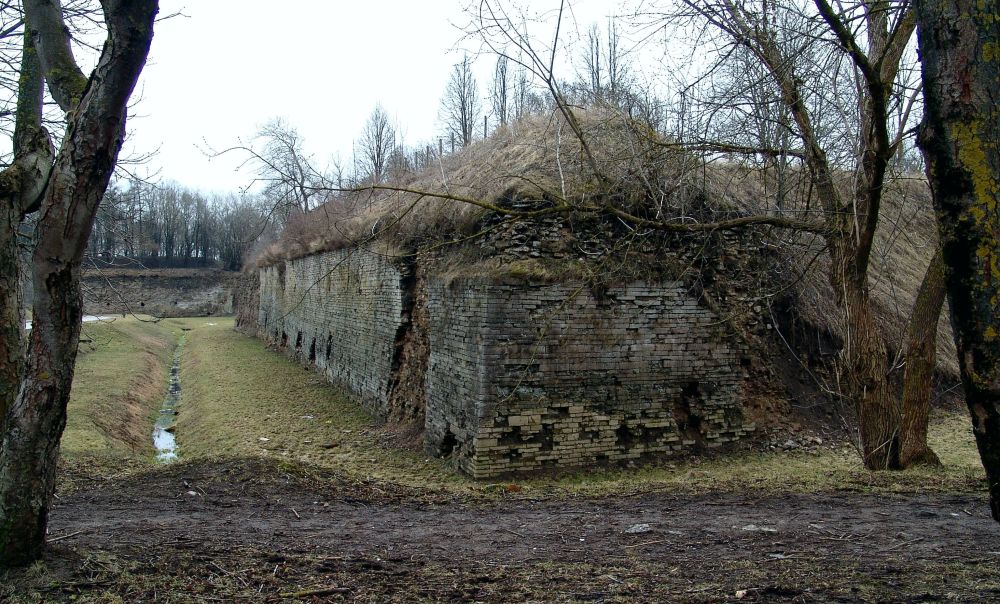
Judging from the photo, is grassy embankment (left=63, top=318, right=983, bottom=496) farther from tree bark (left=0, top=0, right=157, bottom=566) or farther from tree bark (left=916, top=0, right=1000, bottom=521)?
tree bark (left=916, top=0, right=1000, bottom=521)

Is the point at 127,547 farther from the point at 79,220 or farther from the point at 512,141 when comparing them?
the point at 512,141

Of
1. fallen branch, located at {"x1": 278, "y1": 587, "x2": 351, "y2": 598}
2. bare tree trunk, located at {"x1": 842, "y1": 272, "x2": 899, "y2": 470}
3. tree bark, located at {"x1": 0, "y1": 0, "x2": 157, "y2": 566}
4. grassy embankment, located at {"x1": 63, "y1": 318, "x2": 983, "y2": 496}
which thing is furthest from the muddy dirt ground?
bare tree trunk, located at {"x1": 842, "y1": 272, "x2": 899, "y2": 470}

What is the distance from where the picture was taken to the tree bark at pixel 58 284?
133 inches

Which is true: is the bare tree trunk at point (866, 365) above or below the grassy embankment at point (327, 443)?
above

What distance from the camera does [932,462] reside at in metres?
6.60

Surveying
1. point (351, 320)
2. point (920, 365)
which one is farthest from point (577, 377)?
point (351, 320)

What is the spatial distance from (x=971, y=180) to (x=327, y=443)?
9.34 metres

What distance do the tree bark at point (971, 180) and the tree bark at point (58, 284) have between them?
3965mm

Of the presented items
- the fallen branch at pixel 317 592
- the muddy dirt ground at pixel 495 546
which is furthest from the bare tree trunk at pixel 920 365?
the fallen branch at pixel 317 592

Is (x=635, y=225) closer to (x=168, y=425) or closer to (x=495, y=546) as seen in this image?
(x=495, y=546)

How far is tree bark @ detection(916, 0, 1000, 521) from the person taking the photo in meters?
2.38

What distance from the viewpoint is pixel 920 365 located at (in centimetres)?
629

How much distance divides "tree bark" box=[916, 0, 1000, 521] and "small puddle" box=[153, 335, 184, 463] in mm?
10899

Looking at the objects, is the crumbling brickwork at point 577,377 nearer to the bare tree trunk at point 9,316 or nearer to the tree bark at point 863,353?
the tree bark at point 863,353
